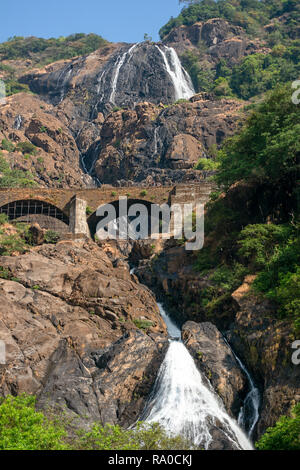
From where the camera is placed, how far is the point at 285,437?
54.5ft

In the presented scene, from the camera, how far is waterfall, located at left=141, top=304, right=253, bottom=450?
21.2 meters

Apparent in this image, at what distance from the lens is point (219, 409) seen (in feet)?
75.1

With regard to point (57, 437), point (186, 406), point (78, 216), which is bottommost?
point (186, 406)

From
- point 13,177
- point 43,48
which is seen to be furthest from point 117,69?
point 13,177

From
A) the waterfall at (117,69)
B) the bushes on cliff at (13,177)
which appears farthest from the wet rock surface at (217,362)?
the waterfall at (117,69)

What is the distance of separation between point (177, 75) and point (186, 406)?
91161mm

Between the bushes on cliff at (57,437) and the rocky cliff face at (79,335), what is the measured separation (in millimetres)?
2428

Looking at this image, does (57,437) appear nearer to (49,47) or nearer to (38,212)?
(38,212)

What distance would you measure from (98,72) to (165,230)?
65468mm

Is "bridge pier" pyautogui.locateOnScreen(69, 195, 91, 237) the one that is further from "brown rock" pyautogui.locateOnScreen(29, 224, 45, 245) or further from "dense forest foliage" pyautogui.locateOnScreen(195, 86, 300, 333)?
"dense forest foliage" pyautogui.locateOnScreen(195, 86, 300, 333)

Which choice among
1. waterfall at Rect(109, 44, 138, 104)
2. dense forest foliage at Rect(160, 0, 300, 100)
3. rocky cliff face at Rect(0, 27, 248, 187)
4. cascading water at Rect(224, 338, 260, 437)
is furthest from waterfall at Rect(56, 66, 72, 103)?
cascading water at Rect(224, 338, 260, 437)

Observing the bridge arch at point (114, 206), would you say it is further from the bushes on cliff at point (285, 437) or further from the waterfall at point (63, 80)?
the waterfall at point (63, 80)

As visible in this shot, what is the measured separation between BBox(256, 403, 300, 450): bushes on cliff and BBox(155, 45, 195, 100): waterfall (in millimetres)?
89805
